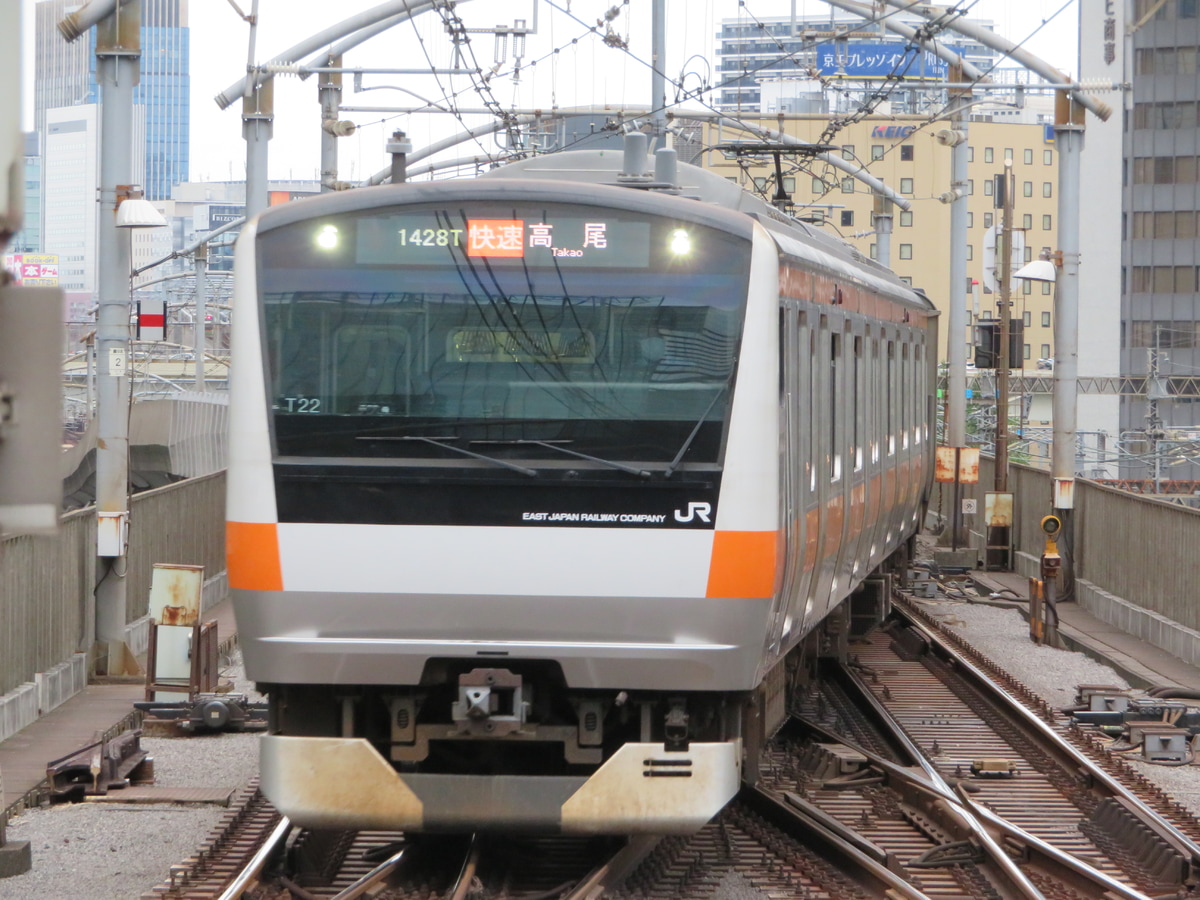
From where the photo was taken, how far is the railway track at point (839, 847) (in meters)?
7.21


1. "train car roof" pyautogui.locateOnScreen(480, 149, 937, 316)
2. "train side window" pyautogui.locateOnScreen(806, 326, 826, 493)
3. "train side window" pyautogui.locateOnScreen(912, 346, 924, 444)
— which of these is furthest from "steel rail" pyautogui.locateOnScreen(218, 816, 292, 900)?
"train side window" pyautogui.locateOnScreen(912, 346, 924, 444)

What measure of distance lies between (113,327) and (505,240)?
770 centimetres

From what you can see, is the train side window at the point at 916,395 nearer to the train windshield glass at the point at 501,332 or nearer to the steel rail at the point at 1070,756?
the steel rail at the point at 1070,756

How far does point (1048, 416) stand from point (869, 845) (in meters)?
80.6

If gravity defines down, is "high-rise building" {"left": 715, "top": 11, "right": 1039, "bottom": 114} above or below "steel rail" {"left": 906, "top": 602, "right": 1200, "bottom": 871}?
above

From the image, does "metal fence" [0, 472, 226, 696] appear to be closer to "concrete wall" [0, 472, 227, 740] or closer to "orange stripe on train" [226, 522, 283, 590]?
"concrete wall" [0, 472, 227, 740]

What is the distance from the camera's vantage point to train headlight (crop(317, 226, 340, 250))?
6.81 m

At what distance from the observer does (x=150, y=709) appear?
1165 centimetres

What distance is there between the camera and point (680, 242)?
6781mm

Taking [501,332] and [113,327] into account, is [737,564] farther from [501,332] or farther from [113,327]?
[113,327]

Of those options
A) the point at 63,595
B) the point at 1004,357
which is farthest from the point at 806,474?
the point at 1004,357

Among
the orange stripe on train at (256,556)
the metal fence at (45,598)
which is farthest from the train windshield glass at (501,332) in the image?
the metal fence at (45,598)

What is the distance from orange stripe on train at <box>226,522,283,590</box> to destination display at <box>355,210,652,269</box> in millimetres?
1114

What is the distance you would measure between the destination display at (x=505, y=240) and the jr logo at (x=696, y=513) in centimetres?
96
